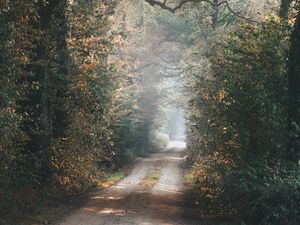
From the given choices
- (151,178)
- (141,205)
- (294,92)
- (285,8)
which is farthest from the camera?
(151,178)

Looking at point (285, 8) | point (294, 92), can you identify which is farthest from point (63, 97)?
point (294, 92)

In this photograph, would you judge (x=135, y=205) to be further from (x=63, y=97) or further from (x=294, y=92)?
(x=294, y=92)

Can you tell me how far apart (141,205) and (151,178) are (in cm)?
1165

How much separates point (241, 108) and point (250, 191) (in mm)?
2938

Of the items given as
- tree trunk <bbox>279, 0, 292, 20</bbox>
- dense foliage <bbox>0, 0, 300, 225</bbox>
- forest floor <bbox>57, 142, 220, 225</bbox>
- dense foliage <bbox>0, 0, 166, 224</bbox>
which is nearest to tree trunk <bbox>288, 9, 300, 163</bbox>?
dense foliage <bbox>0, 0, 300, 225</bbox>

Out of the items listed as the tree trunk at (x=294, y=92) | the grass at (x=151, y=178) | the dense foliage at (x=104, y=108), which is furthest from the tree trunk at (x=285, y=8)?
the grass at (x=151, y=178)

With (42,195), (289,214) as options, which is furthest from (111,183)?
(289,214)

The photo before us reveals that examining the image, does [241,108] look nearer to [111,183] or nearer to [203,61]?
[111,183]

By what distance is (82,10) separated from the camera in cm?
Result: 2195

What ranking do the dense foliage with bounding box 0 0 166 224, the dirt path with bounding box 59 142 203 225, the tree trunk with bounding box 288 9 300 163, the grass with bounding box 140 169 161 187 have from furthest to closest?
the grass with bounding box 140 169 161 187 → the dense foliage with bounding box 0 0 166 224 → the dirt path with bounding box 59 142 203 225 → the tree trunk with bounding box 288 9 300 163

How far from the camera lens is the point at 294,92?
46.3 ft

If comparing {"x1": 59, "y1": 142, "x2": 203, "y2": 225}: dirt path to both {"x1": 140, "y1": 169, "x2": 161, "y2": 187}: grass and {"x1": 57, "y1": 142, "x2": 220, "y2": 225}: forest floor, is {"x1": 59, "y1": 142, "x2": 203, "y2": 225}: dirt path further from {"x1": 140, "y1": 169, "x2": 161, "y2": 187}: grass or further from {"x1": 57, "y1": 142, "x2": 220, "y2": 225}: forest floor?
{"x1": 140, "y1": 169, "x2": 161, "y2": 187}: grass

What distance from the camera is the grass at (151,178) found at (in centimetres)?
2822

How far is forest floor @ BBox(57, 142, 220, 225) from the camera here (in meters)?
16.0
